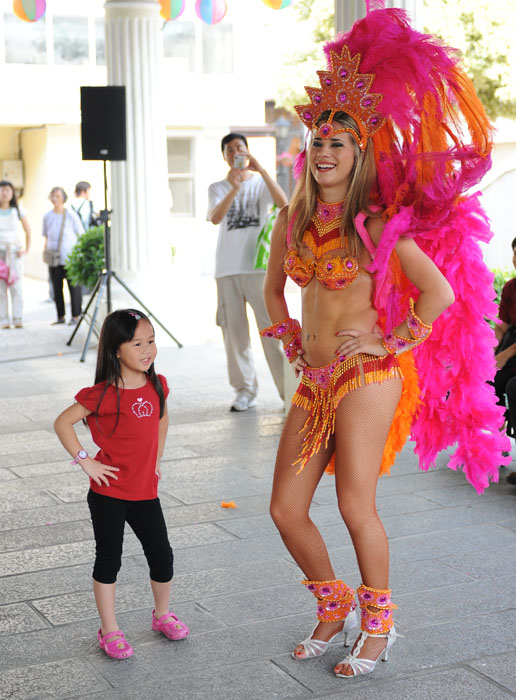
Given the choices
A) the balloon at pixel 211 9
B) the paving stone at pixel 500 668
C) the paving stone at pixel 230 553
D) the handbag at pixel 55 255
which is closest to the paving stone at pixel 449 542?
the paving stone at pixel 230 553

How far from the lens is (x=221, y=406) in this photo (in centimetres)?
751

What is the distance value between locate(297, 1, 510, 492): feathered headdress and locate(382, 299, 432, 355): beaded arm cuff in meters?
0.12

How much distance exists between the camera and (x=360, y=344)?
3207 millimetres

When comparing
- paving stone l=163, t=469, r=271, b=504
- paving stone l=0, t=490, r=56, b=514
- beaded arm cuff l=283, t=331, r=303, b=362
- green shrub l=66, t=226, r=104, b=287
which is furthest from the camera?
green shrub l=66, t=226, r=104, b=287

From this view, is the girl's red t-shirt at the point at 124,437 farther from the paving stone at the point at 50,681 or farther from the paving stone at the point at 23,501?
the paving stone at the point at 23,501

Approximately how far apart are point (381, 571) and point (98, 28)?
65.6 feet

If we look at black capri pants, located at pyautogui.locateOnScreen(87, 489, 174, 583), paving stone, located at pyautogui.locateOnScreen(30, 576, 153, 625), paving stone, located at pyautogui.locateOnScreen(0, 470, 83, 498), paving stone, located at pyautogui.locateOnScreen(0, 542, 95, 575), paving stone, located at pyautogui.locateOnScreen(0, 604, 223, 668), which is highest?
black capri pants, located at pyautogui.locateOnScreen(87, 489, 174, 583)

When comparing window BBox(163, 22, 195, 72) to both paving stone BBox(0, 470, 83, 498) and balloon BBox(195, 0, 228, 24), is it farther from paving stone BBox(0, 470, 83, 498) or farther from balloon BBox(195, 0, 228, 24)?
paving stone BBox(0, 470, 83, 498)

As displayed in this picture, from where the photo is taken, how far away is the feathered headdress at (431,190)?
10.7ft

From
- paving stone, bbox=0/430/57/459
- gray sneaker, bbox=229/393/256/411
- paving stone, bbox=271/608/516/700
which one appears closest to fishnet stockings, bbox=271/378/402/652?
paving stone, bbox=271/608/516/700

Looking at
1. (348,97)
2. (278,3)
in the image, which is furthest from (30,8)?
(348,97)

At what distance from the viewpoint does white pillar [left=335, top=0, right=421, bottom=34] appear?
20.0 ft

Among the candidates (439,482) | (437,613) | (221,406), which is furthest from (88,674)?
(221,406)

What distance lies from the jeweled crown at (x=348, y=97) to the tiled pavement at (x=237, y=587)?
5.68ft
